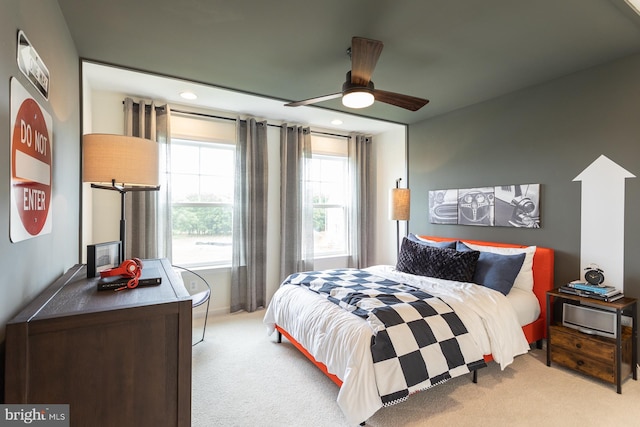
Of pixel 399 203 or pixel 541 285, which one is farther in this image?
pixel 399 203

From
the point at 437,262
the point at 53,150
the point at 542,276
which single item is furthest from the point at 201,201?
the point at 542,276

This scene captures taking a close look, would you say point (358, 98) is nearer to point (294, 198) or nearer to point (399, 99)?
point (399, 99)

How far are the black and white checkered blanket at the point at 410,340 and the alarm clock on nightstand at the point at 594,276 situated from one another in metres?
1.23

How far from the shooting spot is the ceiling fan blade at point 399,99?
2367 millimetres

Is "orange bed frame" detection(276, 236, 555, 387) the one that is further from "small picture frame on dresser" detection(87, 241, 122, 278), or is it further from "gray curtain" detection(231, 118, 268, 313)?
"small picture frame on dresser" detection(87, 241, 122, 278)

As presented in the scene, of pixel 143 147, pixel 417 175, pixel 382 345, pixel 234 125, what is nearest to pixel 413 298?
pixel 382 345

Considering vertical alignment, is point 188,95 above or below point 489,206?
above

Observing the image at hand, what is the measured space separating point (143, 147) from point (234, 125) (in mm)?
2459

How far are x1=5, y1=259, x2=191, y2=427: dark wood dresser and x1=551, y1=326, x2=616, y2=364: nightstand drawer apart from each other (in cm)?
287

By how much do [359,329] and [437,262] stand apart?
56.6 inches

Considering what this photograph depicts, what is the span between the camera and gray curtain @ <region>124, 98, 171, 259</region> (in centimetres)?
335

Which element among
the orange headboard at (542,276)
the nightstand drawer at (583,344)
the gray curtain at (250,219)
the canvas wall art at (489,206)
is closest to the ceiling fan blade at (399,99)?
the canvas wall art at (489,206)

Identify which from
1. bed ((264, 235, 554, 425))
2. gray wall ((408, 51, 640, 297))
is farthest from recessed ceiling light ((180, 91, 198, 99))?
gray wall ((408, 51, 640, 297))

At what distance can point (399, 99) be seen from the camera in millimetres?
2461
